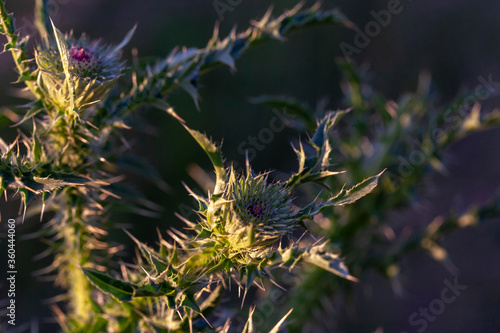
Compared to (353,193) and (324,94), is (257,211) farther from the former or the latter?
(324,94)

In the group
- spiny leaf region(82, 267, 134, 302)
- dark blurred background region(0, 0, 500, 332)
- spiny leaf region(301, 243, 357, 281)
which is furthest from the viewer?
dark blurred background region(0, 0, 500, 332)

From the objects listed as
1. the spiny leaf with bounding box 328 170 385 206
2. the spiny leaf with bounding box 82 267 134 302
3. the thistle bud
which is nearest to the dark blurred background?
the thistle bud

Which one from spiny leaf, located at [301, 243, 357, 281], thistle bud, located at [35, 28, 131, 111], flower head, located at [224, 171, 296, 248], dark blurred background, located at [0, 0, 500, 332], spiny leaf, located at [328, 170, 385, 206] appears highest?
thistle bud, located at [35, 28, 131, 111]

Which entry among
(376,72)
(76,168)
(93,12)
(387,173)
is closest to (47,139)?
(76,168)

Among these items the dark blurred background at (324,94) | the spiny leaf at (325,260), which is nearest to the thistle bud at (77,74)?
the spiny leaf at (325,260)

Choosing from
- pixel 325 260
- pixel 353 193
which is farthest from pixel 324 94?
pixel 325 260

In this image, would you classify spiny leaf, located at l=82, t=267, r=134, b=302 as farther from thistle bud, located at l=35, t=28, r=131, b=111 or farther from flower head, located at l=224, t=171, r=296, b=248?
thistle bud, located at l=35, t=28, r=131, b=111

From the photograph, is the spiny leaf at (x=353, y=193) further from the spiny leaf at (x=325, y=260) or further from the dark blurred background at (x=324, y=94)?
the dark blurred background at (x=324, y=94)
